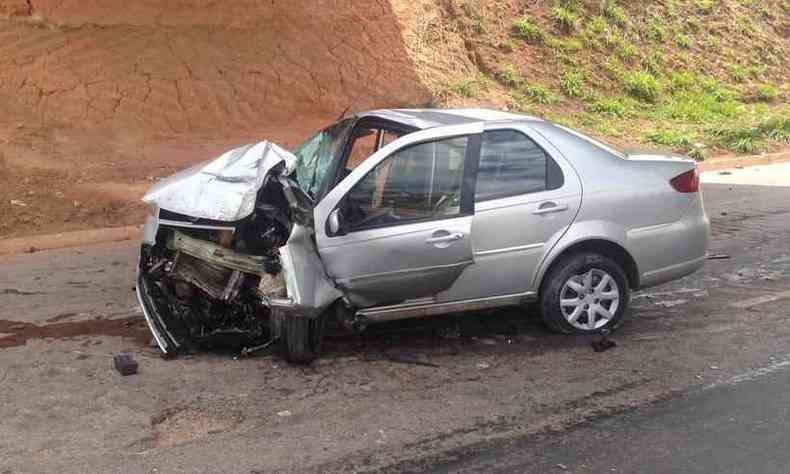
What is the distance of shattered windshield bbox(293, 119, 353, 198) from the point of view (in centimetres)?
616

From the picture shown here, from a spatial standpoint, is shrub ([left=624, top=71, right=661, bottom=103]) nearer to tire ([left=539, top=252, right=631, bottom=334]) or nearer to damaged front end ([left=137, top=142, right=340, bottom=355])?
tire ([left=539, top=252, right=631, bottom=334])

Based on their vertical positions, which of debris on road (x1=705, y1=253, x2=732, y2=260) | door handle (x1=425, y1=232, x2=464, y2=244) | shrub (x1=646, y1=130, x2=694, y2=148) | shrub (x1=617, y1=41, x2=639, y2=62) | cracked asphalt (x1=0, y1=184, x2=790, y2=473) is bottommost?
cracked asphalt (x1=0, y1=184, x2=790, y2=473)

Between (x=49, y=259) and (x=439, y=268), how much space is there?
525 centimetres

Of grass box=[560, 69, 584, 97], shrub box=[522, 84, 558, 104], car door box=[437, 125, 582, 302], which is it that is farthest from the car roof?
grass box=[560, 69, 584, 97]

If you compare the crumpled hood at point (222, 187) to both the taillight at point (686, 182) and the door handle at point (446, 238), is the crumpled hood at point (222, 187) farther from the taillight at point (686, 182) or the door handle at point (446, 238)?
the taillight at point (686, 182)

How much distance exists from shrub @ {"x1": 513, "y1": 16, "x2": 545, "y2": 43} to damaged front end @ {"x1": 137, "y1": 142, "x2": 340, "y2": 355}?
14.1 m

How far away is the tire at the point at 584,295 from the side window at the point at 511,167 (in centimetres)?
58

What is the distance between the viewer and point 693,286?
7.49 m

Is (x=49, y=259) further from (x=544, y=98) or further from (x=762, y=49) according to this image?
(x=762, y=49)

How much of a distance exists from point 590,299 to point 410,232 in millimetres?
1440

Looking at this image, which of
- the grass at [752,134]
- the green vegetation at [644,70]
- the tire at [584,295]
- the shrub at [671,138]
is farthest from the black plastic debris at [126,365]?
the grass at [752,134]

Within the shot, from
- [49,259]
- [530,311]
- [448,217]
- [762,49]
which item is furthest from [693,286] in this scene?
[762,49]

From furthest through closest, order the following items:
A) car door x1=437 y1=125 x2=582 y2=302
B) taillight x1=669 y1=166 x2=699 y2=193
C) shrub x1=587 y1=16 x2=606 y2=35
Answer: shrub x1=587 y1=16 x2=606 y2=35
taillight x1=669 y1=166 x2=699 y2=193
car door x1=437 y1=125 x2=582 y2=302

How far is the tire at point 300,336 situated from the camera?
5590 mm
